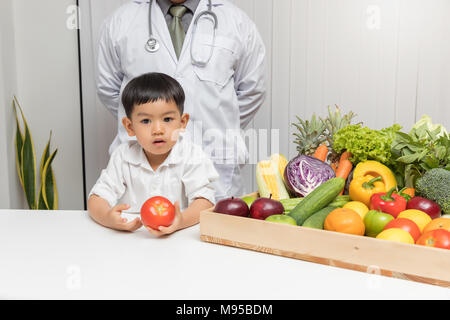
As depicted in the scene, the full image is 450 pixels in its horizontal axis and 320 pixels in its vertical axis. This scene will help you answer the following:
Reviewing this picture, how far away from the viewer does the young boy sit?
1371 mm

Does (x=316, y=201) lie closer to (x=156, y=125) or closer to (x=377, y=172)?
(x=377, y=172)

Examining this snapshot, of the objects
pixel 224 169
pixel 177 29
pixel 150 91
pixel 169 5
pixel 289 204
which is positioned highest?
pixel 169 5

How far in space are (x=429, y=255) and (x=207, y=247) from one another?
0.49 m

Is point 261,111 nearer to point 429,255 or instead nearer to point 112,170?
point 112,170

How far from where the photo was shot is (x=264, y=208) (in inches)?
43.5

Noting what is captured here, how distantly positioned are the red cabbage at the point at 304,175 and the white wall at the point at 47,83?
2.17m

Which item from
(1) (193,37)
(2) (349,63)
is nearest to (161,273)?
(1) (193,37)

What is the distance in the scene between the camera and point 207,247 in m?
1.08

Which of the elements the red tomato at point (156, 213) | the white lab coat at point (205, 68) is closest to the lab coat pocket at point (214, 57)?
the white lab coat at point (205, 68)

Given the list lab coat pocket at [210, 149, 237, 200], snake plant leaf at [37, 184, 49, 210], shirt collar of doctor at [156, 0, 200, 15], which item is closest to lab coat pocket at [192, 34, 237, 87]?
shirt collar of doctor at [156, 0, 200, 15]

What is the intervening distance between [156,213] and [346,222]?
0.46 meters

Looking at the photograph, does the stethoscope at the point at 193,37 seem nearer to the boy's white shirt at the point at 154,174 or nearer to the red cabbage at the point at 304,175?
the boy's white shirt at the point at 154,174

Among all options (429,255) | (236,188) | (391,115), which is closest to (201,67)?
(236,188)

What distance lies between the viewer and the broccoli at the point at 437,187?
126cm
